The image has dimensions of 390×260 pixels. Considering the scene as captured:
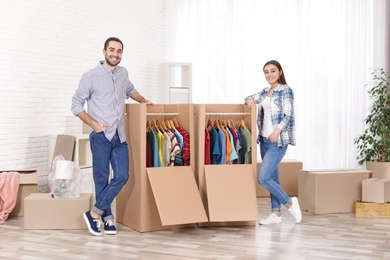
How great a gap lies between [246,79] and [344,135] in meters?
1.63

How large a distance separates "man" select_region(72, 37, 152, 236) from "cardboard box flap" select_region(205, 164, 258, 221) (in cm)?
74

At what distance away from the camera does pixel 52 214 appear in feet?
15.7

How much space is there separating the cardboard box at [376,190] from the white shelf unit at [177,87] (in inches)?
139

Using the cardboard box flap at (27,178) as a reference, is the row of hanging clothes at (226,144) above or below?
above

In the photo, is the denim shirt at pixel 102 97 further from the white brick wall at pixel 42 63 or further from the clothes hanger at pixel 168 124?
the white brick wall at pixel 42 63

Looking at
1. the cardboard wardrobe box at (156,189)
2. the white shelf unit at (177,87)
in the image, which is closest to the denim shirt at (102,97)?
the cardboard wardrobe box at (156,189)

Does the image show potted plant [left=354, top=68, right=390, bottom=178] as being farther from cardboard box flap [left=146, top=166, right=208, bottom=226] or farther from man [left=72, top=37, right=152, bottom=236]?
man [left=72, top=37, right=152, bottom=236]

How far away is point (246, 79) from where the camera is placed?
823 centimetres

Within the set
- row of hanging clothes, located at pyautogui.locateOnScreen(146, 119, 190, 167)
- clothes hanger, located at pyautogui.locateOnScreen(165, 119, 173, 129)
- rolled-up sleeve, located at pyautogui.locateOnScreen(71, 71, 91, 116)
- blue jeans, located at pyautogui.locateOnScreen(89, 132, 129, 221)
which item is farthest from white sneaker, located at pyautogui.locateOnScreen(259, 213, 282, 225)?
rolled-up sleeve, located at pyautogui.locateOnScreen(71, 71, 91, 116)

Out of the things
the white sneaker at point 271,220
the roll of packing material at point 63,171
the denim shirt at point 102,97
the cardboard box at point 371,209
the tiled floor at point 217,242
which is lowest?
the tiled floor at point 217,242

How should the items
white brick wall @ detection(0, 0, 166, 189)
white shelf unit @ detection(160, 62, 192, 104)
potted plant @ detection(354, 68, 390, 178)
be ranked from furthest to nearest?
white shelf unit @ detection(160, 62, 192, 104), potted plant @ detection(354, 68, 390, 178), white brick wall @ detection(0, 0, 166, 189)

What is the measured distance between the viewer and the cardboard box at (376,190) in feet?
17.4

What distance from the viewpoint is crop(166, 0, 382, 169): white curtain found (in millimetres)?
7582

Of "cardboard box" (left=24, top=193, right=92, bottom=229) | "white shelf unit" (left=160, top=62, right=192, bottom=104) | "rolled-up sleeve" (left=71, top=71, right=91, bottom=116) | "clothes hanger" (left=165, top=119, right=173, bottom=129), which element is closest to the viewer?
"rolled-up sleeve" (left=71, top=71, right=91, bottom=116)
